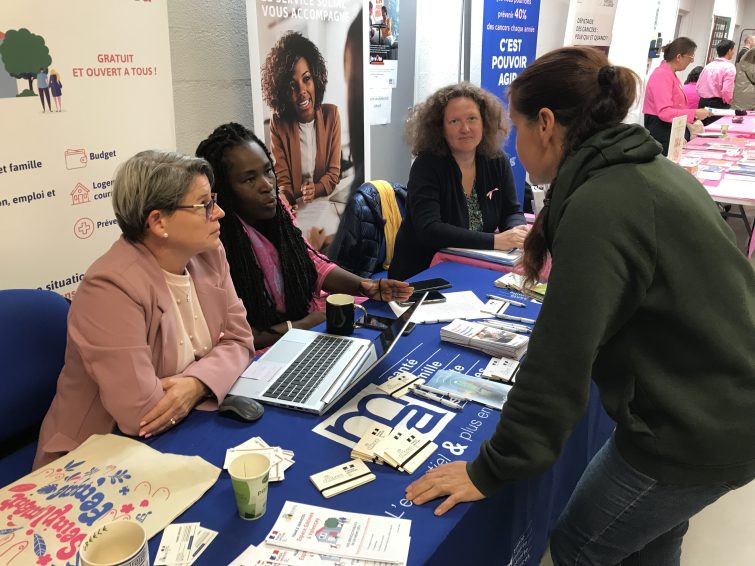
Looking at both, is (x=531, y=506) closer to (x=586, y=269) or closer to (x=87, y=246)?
(x=586, y=269)

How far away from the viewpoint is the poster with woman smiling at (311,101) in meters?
2.52

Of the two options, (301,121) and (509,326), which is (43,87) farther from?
(509,326)

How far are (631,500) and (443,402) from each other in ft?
1.39

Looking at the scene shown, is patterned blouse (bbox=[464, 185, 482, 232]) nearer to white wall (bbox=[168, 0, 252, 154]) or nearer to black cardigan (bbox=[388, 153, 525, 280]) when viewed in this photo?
black cardigan (bbox=[388, 153, 525, 280])

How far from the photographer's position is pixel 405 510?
3.20 feet

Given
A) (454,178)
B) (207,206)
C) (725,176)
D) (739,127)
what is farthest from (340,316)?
(739,127)

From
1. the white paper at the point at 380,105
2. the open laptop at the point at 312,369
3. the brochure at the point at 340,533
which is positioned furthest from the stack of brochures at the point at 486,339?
the white paper at the point at 380,105

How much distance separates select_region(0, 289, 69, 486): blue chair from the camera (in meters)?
1.36

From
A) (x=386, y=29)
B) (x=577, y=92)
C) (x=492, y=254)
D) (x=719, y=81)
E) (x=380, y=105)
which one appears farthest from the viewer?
(x=719, y=81)

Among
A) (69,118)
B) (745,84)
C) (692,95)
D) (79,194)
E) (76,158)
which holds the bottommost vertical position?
(79,194)

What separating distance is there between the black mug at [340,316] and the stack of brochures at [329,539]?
695 mm

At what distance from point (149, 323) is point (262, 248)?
71 cm

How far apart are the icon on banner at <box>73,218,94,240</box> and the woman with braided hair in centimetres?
44

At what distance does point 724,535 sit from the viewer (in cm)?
204
